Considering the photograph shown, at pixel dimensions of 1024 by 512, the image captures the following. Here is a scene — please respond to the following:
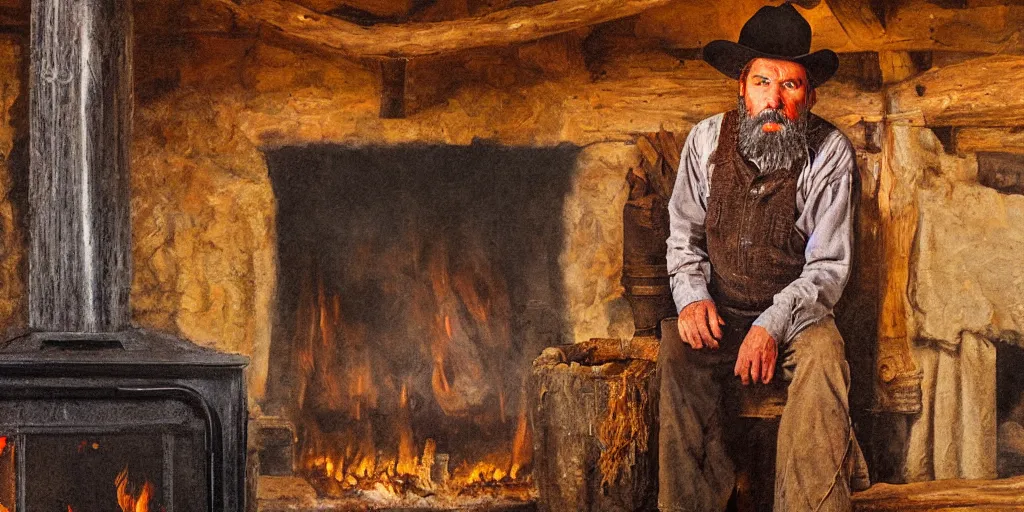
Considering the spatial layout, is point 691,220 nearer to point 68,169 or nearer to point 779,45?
point 779,45

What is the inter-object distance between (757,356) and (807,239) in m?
0.54

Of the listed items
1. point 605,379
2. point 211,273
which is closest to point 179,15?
point 211,273

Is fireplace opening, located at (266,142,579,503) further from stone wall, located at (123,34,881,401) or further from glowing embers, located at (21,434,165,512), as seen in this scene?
glowing embers, located at (21,434,165,512)

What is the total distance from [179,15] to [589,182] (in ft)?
6.64

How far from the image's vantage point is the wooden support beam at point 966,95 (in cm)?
472

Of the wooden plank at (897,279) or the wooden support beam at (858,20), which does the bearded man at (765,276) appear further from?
the wooden plank at (897,279)

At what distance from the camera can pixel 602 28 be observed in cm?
496

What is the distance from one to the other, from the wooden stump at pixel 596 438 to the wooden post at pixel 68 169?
1.89 meters

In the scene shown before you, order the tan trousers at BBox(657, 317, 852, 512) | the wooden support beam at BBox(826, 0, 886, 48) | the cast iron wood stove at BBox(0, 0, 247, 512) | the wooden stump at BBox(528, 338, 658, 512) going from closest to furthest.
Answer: the cast iron wood stove at BBox(0, 0, 247, 512) < the tan trousers at BBox(657, 317, 852, 512) < the wooden stump at BBox(528, 338, 658, 512) < the wooden support beam at BBox(826, 0, 886, 48)

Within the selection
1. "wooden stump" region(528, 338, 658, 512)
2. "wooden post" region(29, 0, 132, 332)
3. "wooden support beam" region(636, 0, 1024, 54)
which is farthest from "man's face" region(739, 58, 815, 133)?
"wooden post" region(29, 0, 132, 332)

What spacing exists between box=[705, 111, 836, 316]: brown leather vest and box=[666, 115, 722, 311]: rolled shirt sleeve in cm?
5

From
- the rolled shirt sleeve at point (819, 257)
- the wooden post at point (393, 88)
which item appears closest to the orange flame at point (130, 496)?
the wooden post at point (393, 88)

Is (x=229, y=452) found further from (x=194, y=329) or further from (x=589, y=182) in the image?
(x=589, y=182)

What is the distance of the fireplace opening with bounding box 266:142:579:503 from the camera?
497cm
